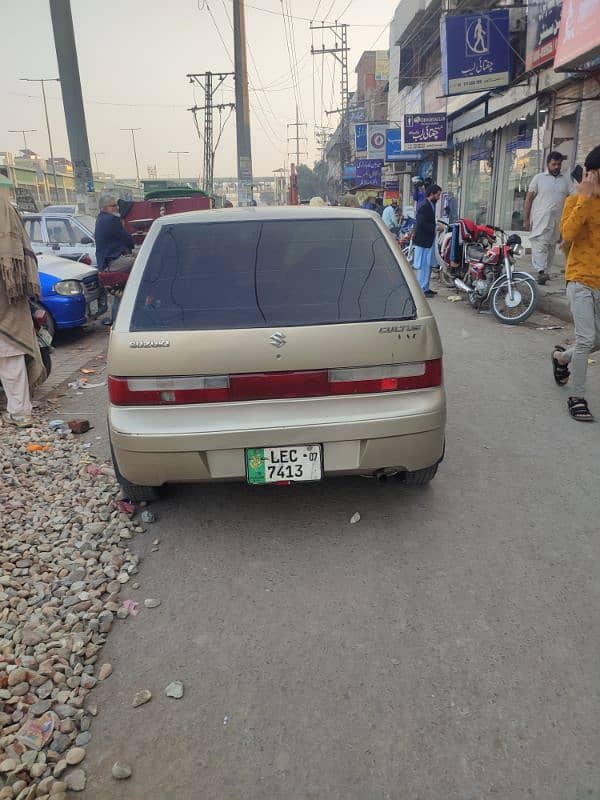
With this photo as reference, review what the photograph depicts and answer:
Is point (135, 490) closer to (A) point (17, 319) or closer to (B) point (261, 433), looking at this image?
(B) point (261, 433)

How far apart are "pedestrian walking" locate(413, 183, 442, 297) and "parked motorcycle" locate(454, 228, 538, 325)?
1.41 m

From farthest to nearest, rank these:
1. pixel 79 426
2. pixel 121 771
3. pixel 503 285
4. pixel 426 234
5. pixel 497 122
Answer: pixel 497 122 < pixel 426 234 < pixel 503 285 < pixel 79 426 < pixel 121 771

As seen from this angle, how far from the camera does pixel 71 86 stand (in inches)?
656

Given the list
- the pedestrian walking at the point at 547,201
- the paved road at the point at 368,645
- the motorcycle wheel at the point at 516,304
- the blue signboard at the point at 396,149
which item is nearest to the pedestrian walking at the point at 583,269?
the paved road at the point at 368,645

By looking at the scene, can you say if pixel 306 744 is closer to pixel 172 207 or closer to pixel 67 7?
pixel 172 207

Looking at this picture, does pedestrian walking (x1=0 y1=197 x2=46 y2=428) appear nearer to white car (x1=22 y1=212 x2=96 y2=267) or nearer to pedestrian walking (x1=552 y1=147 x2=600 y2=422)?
pedestrian walking (x1=552 y1=147 x2=600 y2=422)

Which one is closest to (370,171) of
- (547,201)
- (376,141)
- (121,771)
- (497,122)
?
(376,141)

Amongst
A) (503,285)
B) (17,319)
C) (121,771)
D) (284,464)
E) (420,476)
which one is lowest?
A: (121,771)

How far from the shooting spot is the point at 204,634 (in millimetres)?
2551

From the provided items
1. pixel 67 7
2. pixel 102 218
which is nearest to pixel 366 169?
pixel 67 7

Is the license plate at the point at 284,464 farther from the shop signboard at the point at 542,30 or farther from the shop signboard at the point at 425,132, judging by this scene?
the shop signboard at the point at 425,132

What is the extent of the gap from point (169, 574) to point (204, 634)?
52 centimetres

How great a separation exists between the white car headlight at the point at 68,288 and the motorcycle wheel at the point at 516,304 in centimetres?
Answer: 600

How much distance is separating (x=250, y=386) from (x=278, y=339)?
0.87 ft
